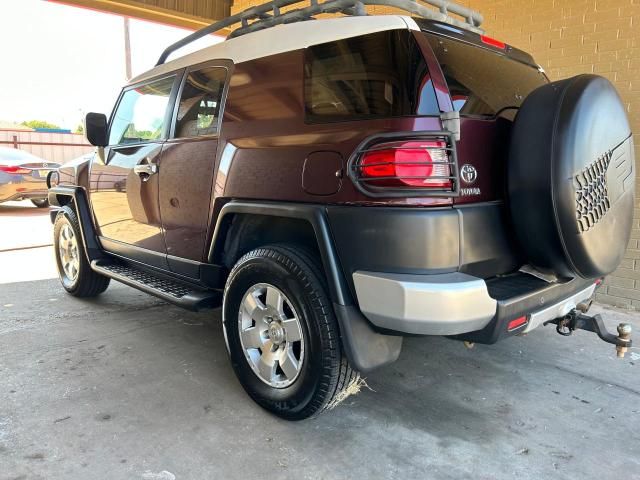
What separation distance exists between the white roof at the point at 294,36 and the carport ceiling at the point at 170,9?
565cm

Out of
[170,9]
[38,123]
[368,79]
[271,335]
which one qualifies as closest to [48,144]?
[170,9]

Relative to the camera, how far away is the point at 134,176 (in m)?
3.80

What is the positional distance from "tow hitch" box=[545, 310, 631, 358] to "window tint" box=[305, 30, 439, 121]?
1.44 meters

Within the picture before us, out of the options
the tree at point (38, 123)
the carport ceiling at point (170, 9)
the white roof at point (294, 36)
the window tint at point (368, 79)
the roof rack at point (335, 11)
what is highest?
the carport ceiling at point (170, 9)

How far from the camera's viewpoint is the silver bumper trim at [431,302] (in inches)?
80.3

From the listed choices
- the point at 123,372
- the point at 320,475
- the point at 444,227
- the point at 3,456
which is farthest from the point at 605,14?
the point at 3,456

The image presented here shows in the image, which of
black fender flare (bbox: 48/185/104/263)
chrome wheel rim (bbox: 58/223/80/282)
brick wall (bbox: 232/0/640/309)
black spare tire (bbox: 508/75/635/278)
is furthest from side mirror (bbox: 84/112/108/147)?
brick wall (bbox: 232/0/640/309)

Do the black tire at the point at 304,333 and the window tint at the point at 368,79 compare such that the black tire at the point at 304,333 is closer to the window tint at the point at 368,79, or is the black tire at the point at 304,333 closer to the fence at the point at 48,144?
the window tint at the point at 368,79

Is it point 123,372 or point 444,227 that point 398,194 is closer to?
point 444,227

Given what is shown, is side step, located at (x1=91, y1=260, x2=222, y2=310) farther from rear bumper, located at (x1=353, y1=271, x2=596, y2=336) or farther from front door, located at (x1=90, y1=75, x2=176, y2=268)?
rear bumper, located at (x1=353, y1=271, x2=596, y2=336)

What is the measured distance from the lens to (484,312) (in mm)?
2115

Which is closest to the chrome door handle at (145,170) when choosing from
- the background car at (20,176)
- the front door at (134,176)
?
the front door at (134,176)

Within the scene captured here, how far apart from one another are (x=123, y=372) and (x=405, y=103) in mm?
2471

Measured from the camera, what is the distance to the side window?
10.4ft
